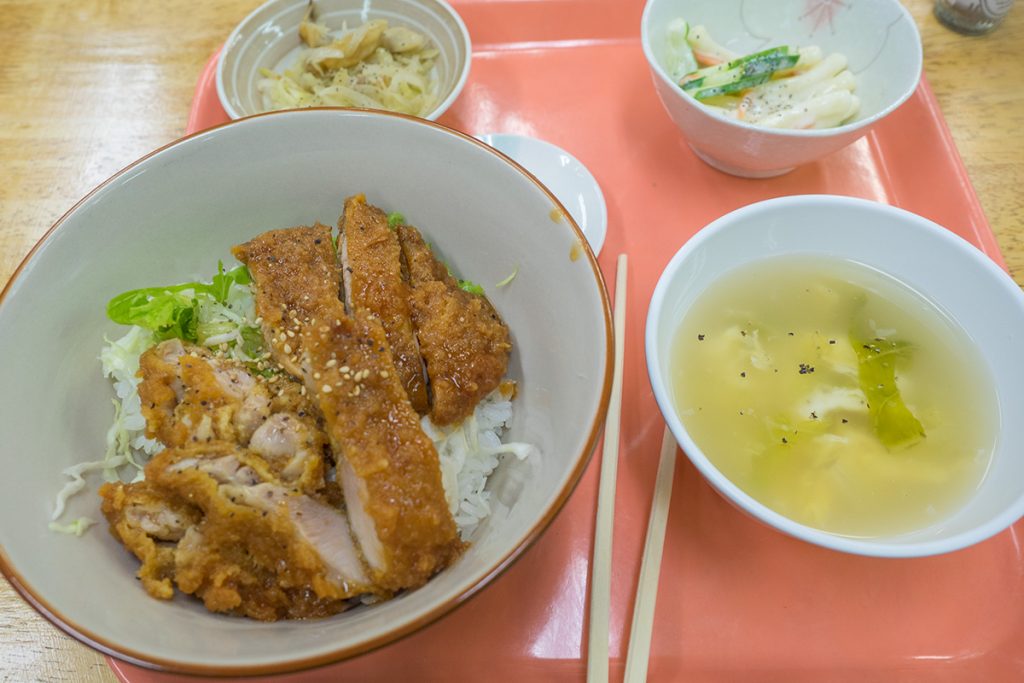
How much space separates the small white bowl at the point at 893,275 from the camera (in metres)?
1.32

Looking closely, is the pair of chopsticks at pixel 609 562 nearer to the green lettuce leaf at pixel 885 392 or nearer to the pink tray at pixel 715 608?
the pink tray at pixel 715 608

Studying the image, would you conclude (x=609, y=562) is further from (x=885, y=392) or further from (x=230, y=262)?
(x=230, y=262)

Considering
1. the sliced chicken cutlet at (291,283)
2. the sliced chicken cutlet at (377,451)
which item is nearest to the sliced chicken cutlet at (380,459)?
the sliced chicken cutlet at (377,451)

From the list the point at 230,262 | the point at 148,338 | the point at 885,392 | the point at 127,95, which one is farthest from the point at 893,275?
the point at 127,95

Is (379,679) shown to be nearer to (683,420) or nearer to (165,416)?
(165,416)

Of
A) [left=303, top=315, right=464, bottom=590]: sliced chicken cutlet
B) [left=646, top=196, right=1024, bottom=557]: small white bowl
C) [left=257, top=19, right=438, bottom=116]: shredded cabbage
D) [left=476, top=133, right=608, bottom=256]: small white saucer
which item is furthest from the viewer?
[left=257, top=19, right=438, bottom=116]: shredded cabbage

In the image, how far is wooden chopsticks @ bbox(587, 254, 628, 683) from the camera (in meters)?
1.35

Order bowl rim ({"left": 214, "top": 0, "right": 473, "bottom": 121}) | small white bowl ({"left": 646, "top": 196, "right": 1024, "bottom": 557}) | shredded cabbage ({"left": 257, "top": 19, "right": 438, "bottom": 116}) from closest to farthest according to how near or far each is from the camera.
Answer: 1. small white bowl ({"left": 646, "top": 196, "right": 1024, "bottom": 557})
2. bowl rim ({"left": 214, "top": 0, "right": 473, "bottom": 121})
3. shredded cabbage ({"left": 257, "top": 19, "right": 438, "bottom": 116})

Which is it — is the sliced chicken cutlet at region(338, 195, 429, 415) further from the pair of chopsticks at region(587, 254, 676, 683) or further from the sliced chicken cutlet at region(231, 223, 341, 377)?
the pair of chopsticks at region(587, 254, 676, 683)

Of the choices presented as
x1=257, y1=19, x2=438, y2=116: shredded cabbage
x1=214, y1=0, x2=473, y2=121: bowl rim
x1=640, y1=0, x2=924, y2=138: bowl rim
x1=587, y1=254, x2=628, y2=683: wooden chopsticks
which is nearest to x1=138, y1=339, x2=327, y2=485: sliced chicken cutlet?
x1=587, y1=254, x2=628, y2=683: wooden chopsticks

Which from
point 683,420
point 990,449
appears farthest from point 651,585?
point 990,449

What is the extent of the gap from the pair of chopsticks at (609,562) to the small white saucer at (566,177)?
22.3 inches

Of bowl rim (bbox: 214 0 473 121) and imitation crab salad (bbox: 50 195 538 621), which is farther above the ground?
bowl rim (bbox: 214 0 473 121)

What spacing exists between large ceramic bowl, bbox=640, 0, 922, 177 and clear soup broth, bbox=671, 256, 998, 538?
0.41 metres
